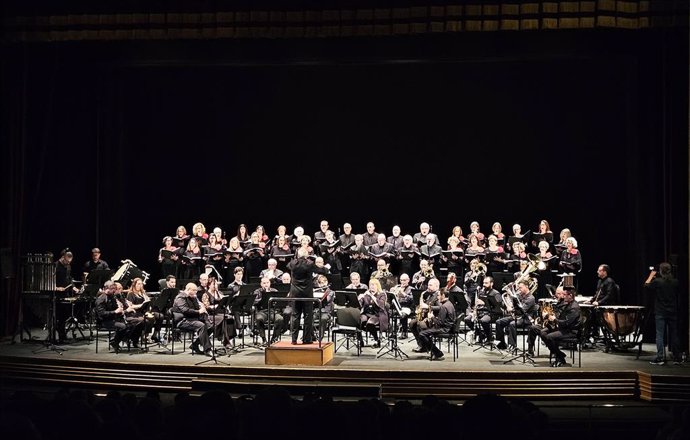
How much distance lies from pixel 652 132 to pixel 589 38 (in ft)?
7.22

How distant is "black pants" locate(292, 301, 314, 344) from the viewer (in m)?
12.6

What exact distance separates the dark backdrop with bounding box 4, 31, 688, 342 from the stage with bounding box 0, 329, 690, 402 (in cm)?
429

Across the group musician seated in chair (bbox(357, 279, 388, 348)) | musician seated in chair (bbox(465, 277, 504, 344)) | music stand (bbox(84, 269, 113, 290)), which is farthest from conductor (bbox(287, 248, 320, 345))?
music stand (bbox(84, 269, 113, 290))

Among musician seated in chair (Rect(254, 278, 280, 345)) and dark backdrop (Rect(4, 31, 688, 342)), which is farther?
dark backdrop (Rect(4, 31, 688, 342))

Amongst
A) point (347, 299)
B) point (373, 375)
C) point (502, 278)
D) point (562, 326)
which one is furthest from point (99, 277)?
point (562, 326)

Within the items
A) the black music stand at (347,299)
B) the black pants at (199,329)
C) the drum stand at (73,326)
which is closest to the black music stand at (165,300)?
the black pants at (199,329)

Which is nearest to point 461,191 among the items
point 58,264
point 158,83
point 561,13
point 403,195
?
point 403,195

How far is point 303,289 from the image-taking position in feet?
41.5

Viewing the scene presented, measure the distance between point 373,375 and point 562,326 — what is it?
2.88 m

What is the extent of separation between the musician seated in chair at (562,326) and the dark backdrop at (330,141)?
4.24 meters

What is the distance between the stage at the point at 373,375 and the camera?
11555 millimetres

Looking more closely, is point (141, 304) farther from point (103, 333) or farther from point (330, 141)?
point (330, 141)

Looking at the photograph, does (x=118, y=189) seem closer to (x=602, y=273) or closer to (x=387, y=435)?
(x=602, y=273)

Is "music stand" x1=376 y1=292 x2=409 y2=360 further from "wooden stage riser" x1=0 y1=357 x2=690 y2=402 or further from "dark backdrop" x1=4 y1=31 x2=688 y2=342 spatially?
"dark backdrop" x1=4 y1=31 x2=688 y2=342
